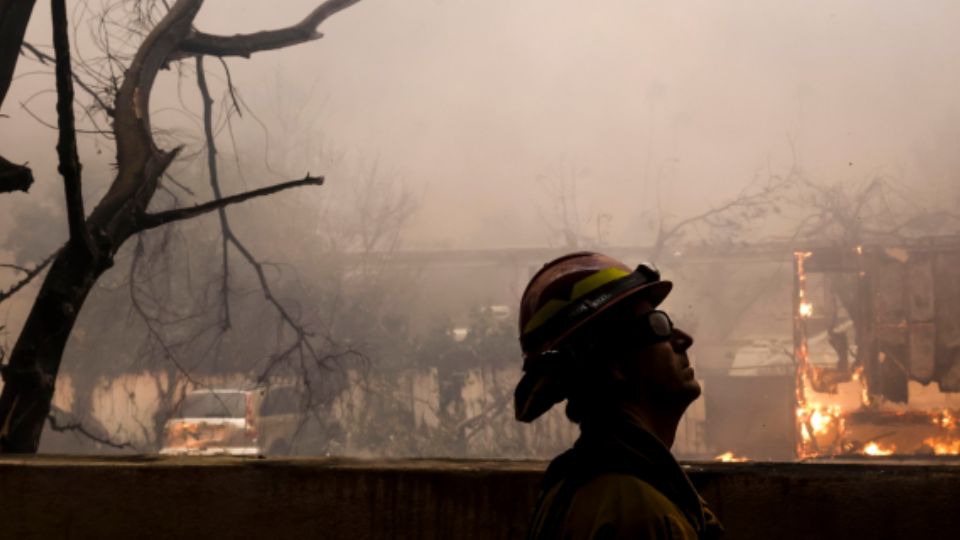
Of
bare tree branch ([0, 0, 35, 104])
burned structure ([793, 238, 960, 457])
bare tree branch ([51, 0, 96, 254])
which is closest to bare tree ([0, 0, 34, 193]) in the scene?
bare tree branch ([0, 0, 35, 104])

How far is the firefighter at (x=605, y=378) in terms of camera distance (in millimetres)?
1540

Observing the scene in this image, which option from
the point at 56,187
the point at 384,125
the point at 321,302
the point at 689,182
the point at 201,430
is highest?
the point at 384,125

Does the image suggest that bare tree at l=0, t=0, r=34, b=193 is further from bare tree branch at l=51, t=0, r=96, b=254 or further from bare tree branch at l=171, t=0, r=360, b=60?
bare tree branch at l=51, t=0, r=96, b=254

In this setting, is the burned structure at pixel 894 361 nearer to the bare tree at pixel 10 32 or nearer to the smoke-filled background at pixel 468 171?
the smoke-filled background at pixel 468 171

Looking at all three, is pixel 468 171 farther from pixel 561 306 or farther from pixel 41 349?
pixel 561 306

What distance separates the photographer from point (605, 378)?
5.42 feet

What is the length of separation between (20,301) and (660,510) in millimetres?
33570

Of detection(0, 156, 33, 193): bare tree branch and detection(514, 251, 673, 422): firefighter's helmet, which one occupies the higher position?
detection(0, 156, 33, 193): bare tree branch

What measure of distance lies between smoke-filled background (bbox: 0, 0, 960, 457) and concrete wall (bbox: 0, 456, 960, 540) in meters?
4.35

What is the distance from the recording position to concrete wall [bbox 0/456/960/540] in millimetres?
2998

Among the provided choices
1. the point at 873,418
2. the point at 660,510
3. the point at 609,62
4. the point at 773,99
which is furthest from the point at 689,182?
the point at 660,510

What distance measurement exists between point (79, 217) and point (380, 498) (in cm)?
246

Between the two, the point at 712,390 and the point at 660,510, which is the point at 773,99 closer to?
the point at 712,390

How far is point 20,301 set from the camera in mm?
31609
